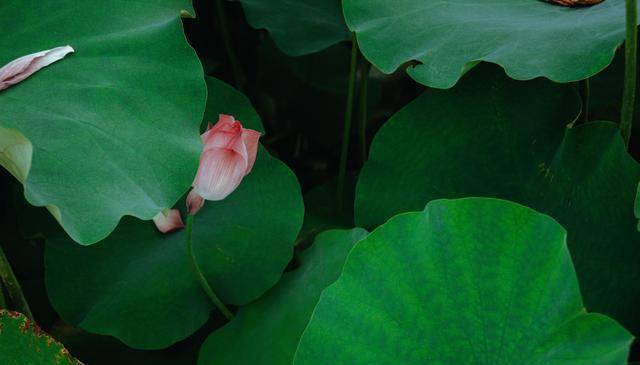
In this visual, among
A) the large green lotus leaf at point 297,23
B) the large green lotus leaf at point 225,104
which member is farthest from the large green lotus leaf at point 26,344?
the large green lotus leaf at point 297,23

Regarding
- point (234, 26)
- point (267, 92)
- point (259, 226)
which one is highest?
point (259, 226)

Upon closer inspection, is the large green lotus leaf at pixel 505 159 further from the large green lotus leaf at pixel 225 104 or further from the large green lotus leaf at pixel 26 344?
the large green lotus leaf at pixel 26 344

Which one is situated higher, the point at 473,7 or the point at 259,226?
the point at 473,7

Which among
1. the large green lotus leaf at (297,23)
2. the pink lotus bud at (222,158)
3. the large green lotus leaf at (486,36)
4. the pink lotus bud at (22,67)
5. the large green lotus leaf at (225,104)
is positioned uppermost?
the large green lotus leaf at (486,36)

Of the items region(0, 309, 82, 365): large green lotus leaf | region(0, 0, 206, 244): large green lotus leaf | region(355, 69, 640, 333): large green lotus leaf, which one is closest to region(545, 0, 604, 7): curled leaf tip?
region(355, 69, 640, 333): large green lotus leaf

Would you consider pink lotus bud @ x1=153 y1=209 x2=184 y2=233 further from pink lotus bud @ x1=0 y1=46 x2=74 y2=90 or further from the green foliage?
pink lotus bud @ x1=0 y1=46 x2=74 y2=90

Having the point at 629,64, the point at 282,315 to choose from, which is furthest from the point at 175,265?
the point at 629,64

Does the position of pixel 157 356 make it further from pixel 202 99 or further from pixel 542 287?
pixel 542 287

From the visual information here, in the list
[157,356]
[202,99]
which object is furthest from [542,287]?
[157,356]

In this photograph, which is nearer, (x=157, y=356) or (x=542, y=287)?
(x=542, y=287)
